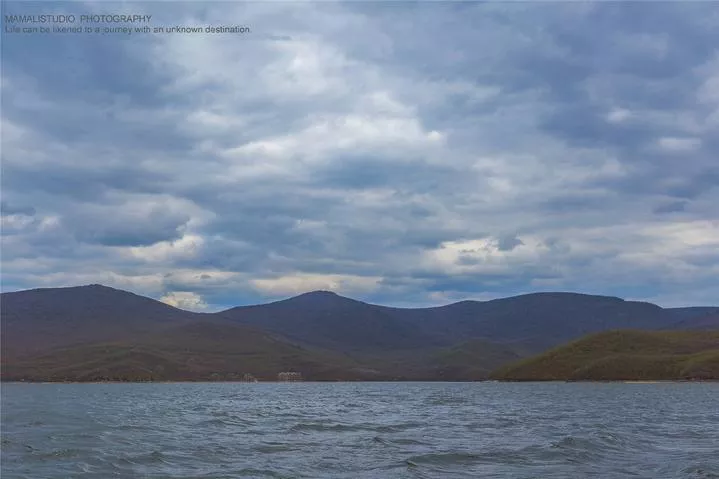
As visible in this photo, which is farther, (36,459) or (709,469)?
(36,459)

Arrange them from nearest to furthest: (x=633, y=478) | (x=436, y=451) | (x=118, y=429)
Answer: (x=633, y=478), (x=436, y=451), (x=118, y=429)

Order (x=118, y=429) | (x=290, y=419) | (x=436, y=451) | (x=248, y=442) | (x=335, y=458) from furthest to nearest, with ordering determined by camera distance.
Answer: (x=290, y=419) < (x=118, y=429) < (x=248, y=442) < (x=436, y=451) < (x=335, y=458)

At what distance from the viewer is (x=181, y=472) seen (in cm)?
4725

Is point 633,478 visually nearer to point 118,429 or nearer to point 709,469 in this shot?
point 709,469

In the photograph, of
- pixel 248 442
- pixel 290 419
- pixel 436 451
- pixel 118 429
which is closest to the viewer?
pixel 436 451

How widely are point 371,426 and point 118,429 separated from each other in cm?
3012

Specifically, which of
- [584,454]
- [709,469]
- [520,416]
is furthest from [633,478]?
[520,416]

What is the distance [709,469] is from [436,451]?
808 inches

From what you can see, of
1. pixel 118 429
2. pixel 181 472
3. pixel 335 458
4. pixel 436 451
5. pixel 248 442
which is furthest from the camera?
pixel 118 429

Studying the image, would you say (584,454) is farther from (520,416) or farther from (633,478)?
(520,416)

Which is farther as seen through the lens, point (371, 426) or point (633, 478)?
point (371, 426)

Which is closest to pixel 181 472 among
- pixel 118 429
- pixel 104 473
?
pixel 104 473

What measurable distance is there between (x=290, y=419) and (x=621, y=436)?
4615cm

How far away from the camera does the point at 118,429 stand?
83750 millimetres
